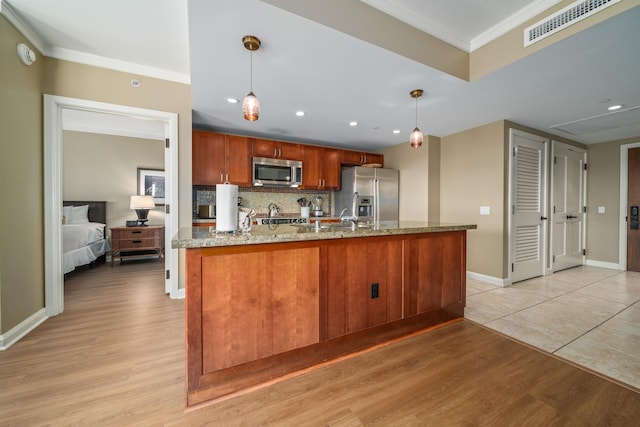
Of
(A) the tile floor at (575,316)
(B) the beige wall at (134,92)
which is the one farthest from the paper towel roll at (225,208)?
(A) the tile floor at (575,316)

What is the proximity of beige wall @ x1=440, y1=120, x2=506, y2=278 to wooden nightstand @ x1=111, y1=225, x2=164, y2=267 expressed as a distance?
5.32m

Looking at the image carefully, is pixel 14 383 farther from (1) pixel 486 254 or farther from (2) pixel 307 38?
(1) pixel 486 254

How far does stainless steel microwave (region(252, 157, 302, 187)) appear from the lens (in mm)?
A: 4043

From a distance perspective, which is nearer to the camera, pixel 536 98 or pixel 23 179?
pixel 23 179

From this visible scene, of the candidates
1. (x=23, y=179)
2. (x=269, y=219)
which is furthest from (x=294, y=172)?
(x=23, y=179)

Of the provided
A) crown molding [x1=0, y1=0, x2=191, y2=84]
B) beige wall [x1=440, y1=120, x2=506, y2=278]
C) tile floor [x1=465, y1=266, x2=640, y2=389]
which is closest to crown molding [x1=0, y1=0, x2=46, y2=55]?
crown molding [x1=0, y1=0, x2=191, y2=84]

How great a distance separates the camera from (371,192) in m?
4.55

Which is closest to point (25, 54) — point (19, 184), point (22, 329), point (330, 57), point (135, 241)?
point (19, 184)

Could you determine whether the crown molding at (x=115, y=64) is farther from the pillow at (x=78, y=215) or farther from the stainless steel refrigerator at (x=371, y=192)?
the pillow at (x=78, y=215)

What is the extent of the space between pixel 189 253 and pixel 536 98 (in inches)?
147

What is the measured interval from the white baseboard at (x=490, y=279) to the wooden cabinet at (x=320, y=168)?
2.66 meters

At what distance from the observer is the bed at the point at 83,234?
371 cm

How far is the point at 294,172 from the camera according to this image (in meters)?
4.30

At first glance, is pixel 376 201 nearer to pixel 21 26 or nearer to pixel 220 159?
pixel 220 159
